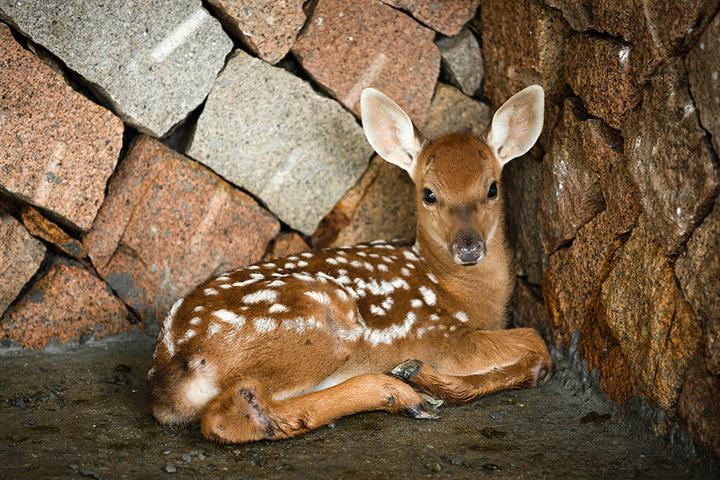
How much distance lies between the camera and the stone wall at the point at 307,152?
3.48m

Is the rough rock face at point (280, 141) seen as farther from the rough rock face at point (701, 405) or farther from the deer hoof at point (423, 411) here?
the rough rock face at point (701, 405)

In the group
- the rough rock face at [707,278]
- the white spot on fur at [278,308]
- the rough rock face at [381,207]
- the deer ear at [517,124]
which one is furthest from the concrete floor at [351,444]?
the rough rock face at [381,207]

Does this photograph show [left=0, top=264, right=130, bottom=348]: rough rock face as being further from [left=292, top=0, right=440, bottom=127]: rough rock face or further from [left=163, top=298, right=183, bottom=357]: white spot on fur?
[left=292, top=0, right=440, bottom=127]: rough rock face

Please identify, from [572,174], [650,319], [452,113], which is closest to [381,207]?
[452,113]

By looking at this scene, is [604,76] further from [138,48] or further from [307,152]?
[138,48]

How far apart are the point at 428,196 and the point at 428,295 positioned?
0.54m

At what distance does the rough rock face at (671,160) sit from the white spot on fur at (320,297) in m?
1.49

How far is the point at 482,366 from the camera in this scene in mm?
4211

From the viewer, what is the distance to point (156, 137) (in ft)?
15.0

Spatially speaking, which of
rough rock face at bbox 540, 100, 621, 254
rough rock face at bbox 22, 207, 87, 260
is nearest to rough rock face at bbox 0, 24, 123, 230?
rough rock face at bbox 22, 207, 87, 260

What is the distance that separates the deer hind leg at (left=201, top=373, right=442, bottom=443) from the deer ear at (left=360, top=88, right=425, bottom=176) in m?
1.39

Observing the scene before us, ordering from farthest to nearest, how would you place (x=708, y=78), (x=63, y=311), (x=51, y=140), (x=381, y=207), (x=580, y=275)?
(x=381, y=207)
(x=63, y=311)
(x=51, y=140)
(x=580, y=275)
(x=708, y=78)

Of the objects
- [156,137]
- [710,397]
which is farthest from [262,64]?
[710,397]

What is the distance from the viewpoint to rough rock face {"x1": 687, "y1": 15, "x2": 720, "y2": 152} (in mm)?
2832
